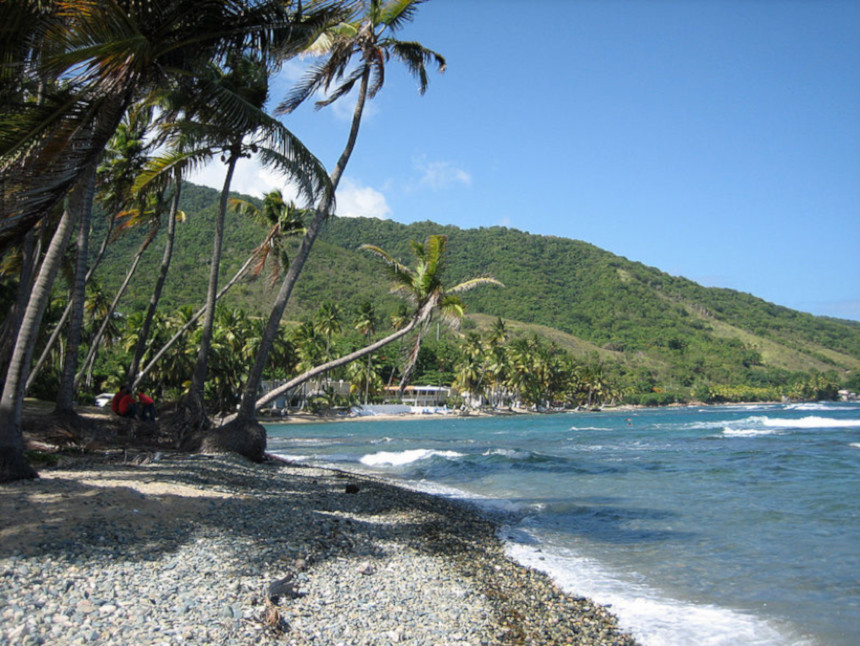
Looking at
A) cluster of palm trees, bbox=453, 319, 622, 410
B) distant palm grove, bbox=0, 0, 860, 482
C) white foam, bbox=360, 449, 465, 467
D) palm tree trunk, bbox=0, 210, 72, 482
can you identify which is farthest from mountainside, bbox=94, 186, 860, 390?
palm tree trunk, bbox=0, 210, 72, 482

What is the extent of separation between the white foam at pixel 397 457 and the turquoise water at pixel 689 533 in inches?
6.2

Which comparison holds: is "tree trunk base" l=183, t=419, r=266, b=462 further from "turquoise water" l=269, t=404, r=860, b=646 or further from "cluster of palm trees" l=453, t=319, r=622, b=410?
"cluster of palm trees" l=453, t=319, r=622, b=410

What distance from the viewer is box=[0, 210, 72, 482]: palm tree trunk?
25.1 ft

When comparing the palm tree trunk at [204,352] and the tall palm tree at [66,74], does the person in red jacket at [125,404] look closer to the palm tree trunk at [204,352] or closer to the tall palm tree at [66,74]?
the palm tree trunk at [204,352]

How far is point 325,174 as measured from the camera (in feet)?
39.9

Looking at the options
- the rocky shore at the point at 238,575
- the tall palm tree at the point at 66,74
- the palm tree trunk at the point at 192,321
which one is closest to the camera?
the rocky shore at the point at 238,575

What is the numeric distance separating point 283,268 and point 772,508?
16.3 meters

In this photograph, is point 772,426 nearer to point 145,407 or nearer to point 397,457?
point 397,457

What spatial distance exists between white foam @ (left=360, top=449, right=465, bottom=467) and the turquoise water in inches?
6.2

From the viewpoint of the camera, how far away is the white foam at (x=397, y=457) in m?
23.2

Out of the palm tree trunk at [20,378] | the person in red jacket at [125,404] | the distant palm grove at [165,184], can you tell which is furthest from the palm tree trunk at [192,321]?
the palm tree trunk at [20,378]

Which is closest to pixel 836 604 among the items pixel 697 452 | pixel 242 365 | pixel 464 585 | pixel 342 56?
pixel 464 585

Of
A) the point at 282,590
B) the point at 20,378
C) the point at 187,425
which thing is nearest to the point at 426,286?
the point at 187,425

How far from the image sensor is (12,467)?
7645 millimetres
